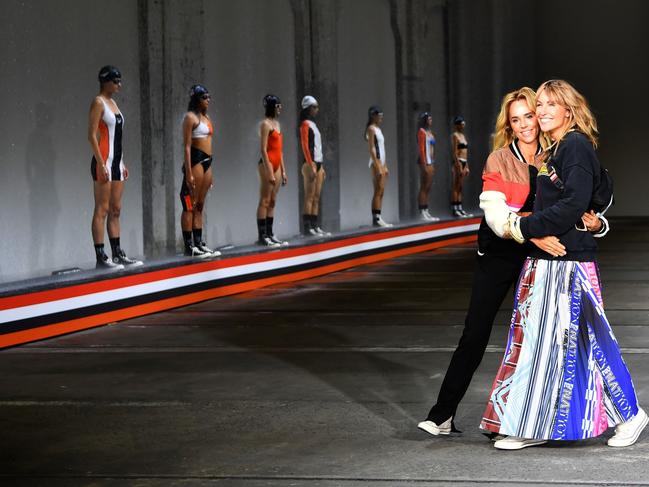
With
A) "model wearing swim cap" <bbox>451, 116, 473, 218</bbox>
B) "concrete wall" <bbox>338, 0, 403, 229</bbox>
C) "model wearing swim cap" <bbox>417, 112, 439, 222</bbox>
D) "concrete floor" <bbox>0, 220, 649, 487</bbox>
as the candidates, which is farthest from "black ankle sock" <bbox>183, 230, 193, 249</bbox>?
"model wearing swim cap" <bbox>451, 116, 473, 218</bbox>

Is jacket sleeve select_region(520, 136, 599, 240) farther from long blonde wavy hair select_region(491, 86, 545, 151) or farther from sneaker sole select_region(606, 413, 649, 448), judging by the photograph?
sneaker sole select_region(606, 413, 649, 448)

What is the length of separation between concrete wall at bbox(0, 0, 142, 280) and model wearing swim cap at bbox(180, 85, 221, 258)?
67 cm

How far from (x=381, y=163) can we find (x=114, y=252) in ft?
27.7

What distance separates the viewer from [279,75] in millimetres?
17438

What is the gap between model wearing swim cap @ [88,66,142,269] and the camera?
1145 cm

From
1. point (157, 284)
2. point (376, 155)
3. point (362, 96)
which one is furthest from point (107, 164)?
point (362, 96)

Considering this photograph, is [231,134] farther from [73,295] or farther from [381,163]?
[73,295]

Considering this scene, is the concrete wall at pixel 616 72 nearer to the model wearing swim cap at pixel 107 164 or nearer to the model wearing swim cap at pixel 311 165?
the model wearing swim cap at pixel 311 165

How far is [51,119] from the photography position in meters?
11.8

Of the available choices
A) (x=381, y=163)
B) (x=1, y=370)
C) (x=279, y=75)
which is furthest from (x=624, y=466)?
(x=381, y=163)

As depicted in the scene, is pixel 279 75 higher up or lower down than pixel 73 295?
higher up

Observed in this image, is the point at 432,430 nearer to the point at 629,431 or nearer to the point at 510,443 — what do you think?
the point at 510,443

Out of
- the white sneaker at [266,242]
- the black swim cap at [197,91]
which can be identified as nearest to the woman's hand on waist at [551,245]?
the black swim cap at [197,91]

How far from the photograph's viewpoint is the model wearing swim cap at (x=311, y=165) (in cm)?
1712
